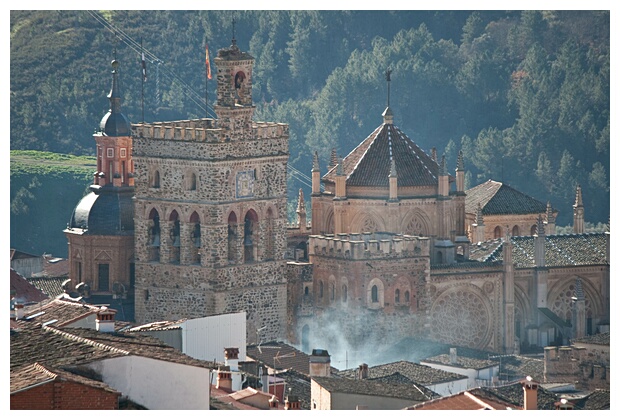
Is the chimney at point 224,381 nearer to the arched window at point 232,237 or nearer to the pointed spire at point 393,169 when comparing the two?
the arched window at point 232,237

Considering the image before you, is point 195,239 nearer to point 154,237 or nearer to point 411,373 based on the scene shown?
point 154,237

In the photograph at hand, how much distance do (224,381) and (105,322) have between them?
5.51 metres

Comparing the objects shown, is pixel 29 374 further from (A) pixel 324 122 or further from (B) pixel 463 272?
(A) pixel 324 122

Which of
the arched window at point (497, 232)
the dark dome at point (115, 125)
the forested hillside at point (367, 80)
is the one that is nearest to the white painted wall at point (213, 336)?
the dark dome at point (115, 125)

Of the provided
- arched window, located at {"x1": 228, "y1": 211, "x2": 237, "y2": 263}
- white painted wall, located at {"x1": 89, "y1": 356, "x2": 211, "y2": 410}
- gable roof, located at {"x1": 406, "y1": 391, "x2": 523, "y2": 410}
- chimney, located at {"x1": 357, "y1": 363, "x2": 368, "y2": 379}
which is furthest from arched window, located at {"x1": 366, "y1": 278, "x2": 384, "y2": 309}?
white painted wall, located at {"x1": 89, "y1": 356, "x2": 211, "y2": 410}

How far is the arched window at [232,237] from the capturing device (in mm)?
112938

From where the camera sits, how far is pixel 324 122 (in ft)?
555

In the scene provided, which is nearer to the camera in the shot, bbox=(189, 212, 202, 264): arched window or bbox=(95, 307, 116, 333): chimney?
bbox=(95, 307, 116, 333): chimney

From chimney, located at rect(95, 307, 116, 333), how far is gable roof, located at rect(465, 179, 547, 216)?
38.4m

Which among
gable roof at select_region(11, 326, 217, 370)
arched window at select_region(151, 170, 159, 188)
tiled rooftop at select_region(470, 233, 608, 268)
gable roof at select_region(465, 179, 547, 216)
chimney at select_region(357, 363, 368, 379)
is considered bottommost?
chimney at select_region(357, 363, 368, 379)

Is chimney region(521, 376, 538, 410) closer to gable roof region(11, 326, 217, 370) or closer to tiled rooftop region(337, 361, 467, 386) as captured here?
gable roof region(11, 326, 217, 370)

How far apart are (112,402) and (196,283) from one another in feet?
110

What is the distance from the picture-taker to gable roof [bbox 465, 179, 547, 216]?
428ft

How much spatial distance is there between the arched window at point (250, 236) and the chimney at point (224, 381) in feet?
80.9
